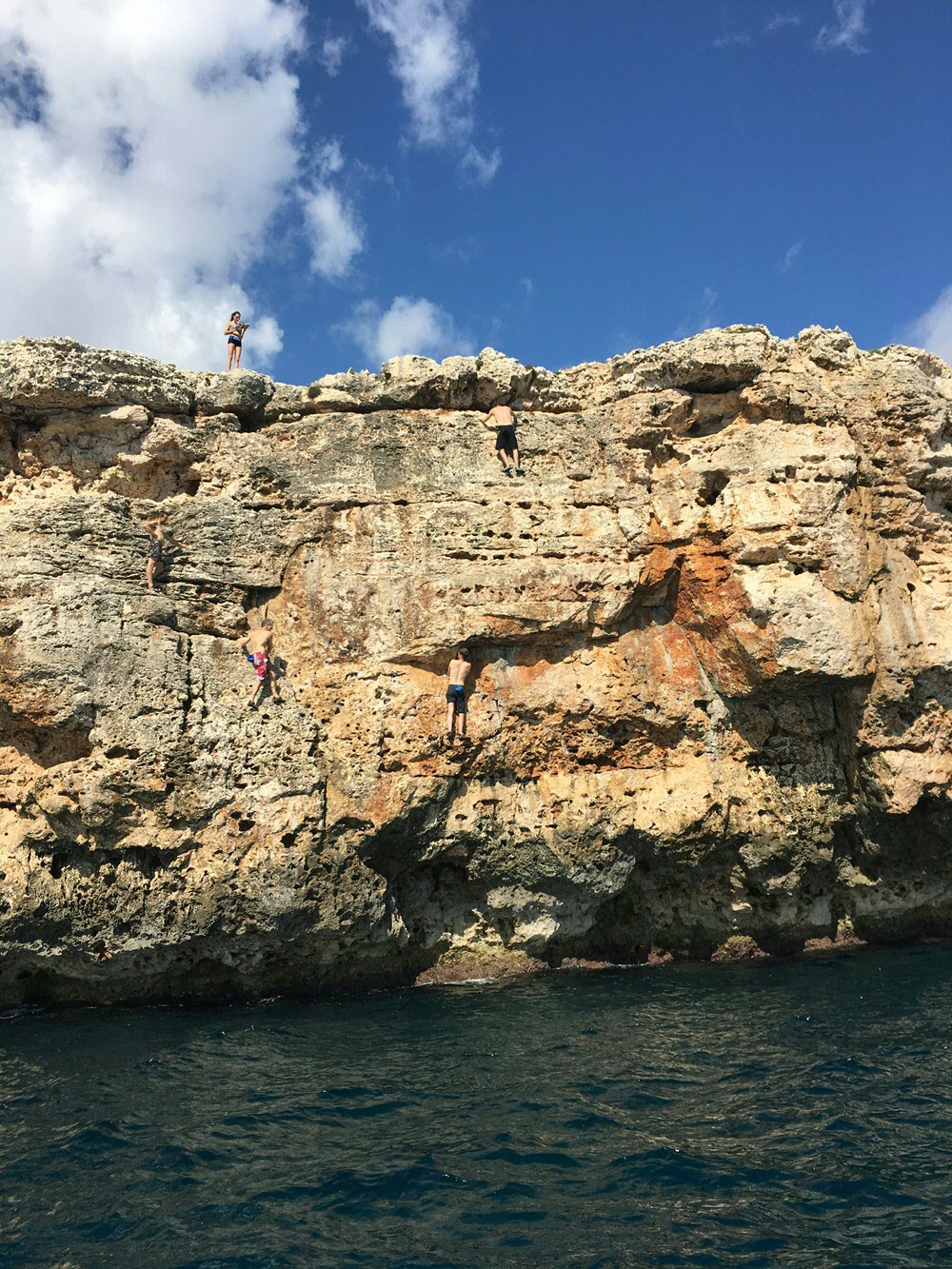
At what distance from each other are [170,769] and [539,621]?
551 cm

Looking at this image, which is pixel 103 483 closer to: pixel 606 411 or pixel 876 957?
pixel 606 411

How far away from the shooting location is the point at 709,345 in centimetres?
1366

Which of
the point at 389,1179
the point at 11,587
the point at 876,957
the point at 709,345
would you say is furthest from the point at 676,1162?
the point at 709,345

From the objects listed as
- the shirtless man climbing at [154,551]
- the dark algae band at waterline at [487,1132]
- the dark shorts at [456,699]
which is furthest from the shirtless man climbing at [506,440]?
the dark algae band at waterline at [487,1132]

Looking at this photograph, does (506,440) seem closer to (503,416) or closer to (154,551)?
(503,416)

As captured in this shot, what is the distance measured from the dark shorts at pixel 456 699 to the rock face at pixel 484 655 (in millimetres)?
259

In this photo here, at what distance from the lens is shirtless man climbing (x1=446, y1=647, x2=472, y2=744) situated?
12562 millimetres

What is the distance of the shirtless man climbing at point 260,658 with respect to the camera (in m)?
12.1

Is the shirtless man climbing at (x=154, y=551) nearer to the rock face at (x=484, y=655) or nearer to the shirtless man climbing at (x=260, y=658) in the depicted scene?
the rock face at (x=484, y=655)

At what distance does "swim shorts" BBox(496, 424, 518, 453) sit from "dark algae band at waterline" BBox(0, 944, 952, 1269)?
811cm

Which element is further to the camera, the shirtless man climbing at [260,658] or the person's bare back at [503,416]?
the person's bare back at [503,416]

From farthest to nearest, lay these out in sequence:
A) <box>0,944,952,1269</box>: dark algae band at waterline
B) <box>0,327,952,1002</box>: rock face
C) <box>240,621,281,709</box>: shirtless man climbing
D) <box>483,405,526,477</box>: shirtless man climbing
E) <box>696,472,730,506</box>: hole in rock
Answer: <box>483,405,526,477</box>: shirtless man climbing
<box>696,472,730,506</box>: hole in rock
<box>240,621,281,709</box>: shirtless man climbing
<box>0,327,952,1002</box>: rock face
<box>0,944,952,1269</box>: dark algae band at waterline

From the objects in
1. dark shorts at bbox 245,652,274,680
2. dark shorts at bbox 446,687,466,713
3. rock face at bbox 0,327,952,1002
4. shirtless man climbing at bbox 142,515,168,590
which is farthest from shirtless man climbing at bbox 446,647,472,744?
shirtless man climbing at bbox 142,515,168,590

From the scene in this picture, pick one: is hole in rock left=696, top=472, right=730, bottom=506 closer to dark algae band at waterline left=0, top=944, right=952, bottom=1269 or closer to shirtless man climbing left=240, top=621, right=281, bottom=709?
shirtless man climbing left=240, top=621, right=281, bottom=709
